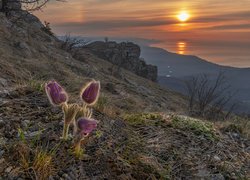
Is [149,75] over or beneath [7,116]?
beneath

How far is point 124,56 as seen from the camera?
8300 cm

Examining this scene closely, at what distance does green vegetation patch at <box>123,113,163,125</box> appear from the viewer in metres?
6.21

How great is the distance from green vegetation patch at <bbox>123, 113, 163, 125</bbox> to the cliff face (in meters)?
71.6

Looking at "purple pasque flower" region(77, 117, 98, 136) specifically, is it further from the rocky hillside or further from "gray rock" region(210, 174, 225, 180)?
"gray rock" region(210, 174, 225, 180)

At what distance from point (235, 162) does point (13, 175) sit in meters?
2.86

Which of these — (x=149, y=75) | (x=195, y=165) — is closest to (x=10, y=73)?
(x=195, y=165)

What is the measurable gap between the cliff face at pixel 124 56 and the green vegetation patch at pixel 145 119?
71.6m

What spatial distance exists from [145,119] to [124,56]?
76934 mm

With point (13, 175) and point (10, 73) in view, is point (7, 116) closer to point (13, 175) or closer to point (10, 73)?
point (13, 175)

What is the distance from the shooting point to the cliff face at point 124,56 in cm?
8088

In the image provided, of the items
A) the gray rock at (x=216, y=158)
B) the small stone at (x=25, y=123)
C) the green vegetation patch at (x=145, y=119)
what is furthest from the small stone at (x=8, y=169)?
the gray rock at (x=216, y=158)

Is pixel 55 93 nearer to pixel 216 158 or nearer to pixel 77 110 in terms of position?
pixel 77 110

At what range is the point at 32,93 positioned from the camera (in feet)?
19.7

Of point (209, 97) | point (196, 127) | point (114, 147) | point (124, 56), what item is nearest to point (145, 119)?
point (196, 127)
